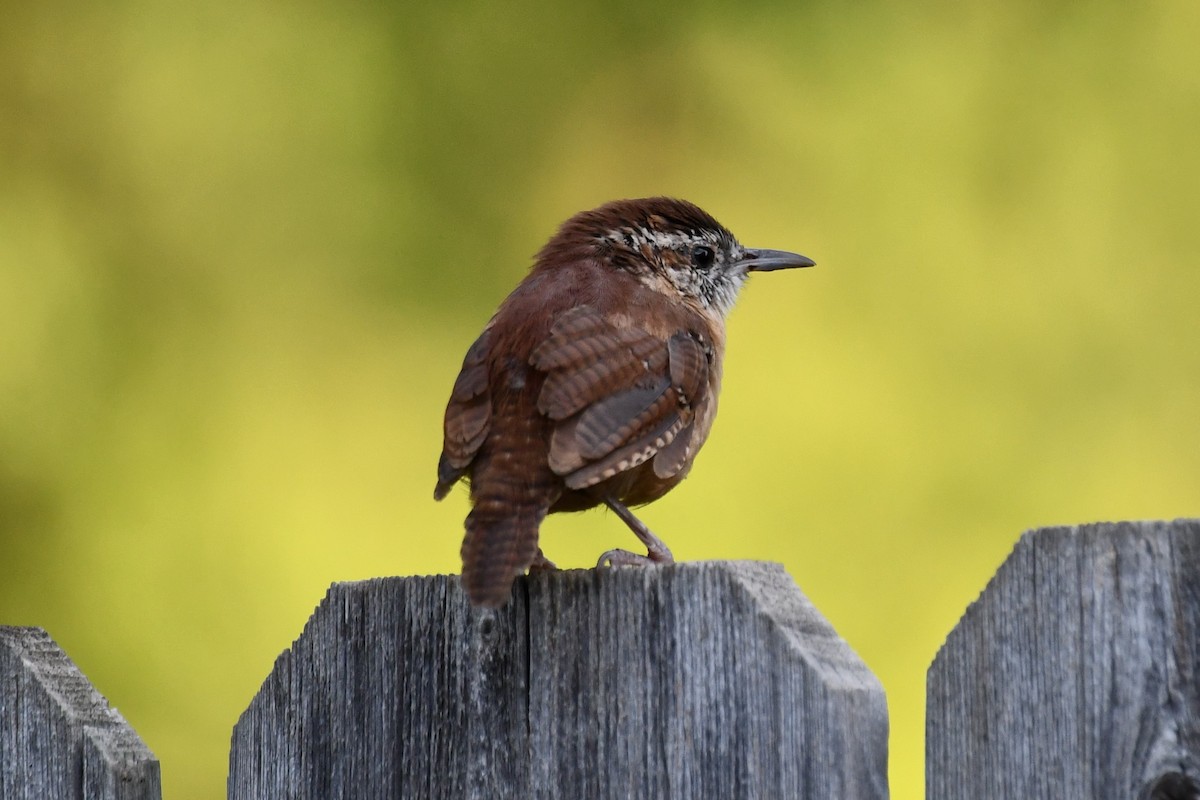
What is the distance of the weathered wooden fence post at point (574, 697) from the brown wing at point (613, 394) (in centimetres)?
47

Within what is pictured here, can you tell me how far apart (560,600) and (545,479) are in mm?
513

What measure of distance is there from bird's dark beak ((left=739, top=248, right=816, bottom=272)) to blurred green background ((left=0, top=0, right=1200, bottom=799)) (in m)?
0.46

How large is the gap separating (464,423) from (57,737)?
32.9 inches

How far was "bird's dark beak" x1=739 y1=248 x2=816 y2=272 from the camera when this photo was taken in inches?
168

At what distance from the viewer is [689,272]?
4.06 metres

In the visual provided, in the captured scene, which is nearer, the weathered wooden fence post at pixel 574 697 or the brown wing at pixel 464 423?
the weathered wooden fence post at pixel 574 697

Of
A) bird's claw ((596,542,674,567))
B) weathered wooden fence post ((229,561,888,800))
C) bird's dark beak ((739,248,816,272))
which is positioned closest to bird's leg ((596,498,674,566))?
bird's claw ((596,542,674,567))

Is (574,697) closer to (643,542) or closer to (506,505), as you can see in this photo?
(506,505)

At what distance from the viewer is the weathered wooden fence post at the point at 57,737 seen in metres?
2.48

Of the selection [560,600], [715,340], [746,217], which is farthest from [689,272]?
[560,600]

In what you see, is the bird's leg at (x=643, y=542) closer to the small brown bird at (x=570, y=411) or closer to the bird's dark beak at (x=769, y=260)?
the small brown bird at (x=570, y=411)

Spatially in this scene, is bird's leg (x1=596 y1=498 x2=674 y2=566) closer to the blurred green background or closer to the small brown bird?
the small brown bird

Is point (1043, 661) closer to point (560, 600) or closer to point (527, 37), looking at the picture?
point (560, 600)

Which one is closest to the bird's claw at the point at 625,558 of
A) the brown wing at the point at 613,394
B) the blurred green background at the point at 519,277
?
the brown wing at the point at 613,394
